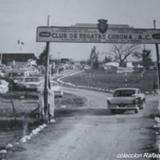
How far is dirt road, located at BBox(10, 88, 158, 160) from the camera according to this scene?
9584 mm

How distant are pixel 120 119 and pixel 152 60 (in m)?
3.15

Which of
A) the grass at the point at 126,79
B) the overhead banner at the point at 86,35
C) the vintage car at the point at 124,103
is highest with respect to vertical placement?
the overhead banner at the point at 86,35

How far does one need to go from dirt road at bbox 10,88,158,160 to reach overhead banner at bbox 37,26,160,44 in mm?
2981

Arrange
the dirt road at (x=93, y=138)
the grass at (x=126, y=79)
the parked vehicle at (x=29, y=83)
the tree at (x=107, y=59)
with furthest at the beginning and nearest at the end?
the parked vehicle at (x=29, y=83) < the grass at (x=126, y=79) < the tree at (x=107, y=59) < the dirt road at (x=93, y=138)

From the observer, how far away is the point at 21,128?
14703 millimetres

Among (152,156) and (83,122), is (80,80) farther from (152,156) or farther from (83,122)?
(152,156)

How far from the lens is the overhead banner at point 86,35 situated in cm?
1509

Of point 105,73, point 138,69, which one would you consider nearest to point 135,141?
point 138,69

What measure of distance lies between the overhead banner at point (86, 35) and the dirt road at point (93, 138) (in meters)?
2.98

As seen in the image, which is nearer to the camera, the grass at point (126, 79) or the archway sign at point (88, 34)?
the archway sign at point (88, 34)

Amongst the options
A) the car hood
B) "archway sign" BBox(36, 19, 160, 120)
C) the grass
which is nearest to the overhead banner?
"archway sign" BBox(36, 19, 160, 120)

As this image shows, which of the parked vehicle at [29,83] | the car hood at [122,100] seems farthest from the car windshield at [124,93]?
the parked vehicle at [29,83]

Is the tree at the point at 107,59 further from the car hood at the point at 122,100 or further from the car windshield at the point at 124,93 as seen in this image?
the car hood at the point at 122,100

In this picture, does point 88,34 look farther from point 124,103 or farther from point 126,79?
point 126,79
